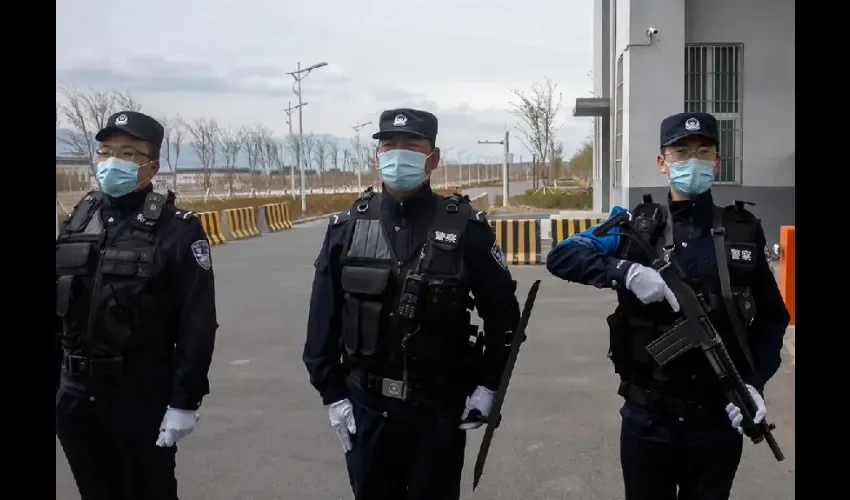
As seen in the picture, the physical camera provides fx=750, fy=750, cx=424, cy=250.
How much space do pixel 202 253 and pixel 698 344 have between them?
6.11 ft

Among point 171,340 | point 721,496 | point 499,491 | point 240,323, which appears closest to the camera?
point 721,496

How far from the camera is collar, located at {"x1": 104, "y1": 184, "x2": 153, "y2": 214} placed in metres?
2.95

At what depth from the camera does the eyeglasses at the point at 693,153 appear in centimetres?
288

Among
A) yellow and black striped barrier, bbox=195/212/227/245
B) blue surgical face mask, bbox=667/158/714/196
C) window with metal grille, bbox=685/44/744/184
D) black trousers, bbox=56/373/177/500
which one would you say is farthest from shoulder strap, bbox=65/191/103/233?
yellow and black striped barrier, bbox=195/212/227/245

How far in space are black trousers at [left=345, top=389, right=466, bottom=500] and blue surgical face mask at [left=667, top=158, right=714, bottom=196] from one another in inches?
47.8

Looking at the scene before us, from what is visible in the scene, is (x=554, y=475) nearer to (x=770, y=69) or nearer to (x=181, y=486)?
(x=181, y=486)

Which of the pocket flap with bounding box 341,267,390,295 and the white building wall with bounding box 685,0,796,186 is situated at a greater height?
the white building wall with bounding box 685,0,796,186

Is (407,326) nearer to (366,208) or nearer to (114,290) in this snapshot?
(366,208)

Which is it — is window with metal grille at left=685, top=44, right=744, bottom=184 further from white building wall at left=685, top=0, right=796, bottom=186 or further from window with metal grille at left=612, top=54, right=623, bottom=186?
window with metal grille at left=612, top=54, right=623, bottom=186

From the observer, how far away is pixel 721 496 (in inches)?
105

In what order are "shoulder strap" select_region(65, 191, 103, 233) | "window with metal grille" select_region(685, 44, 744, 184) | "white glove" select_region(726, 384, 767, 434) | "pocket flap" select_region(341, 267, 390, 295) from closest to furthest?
"white glove" select_region(726, 384, 767, 434)
"pocket flap" select_region(341, 267, 390, 295)
"shoulder strap" select_region(65, 191, 103, 233)
"window with metal grille" select_region(685, 44, 744, 184)
